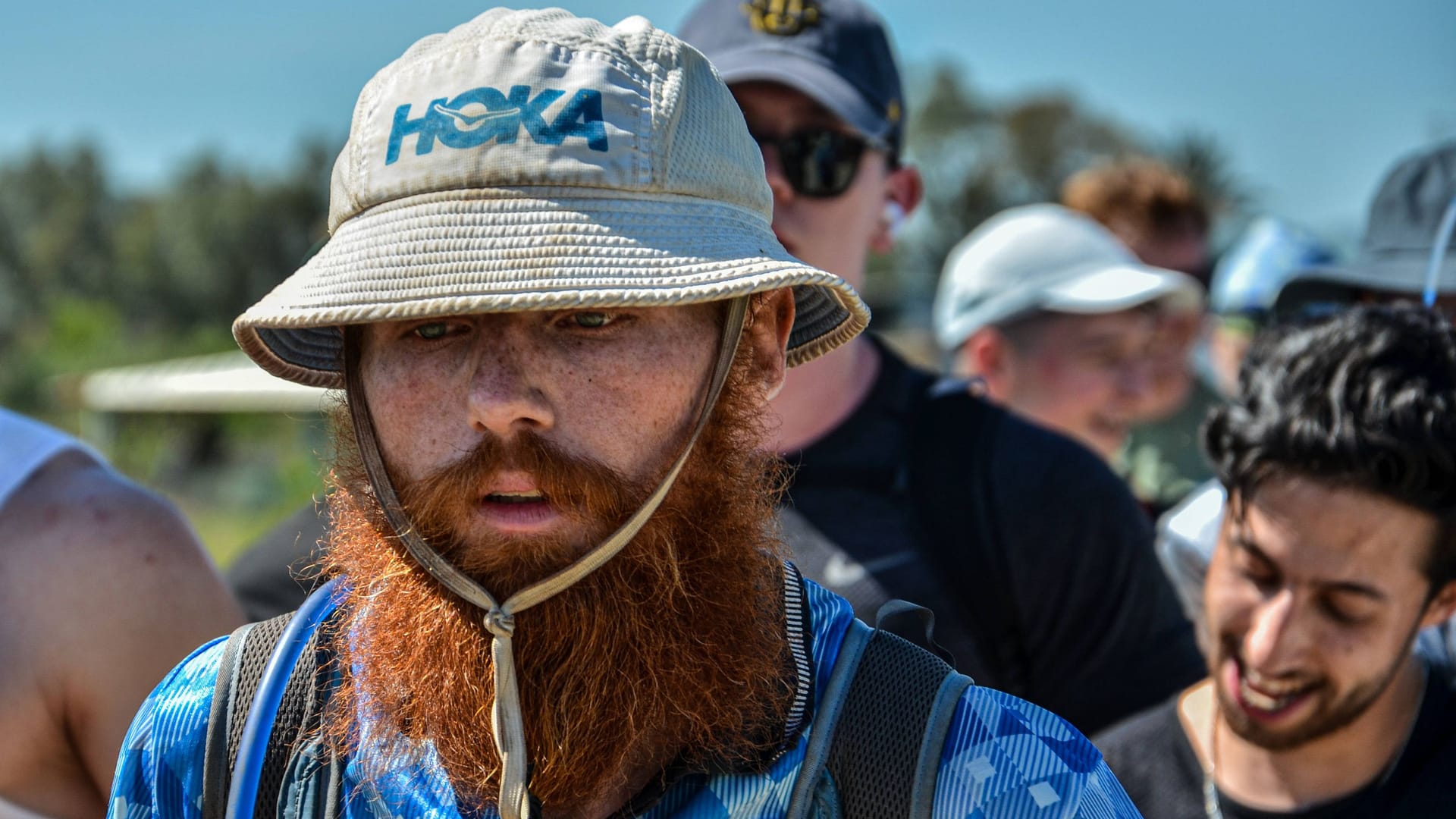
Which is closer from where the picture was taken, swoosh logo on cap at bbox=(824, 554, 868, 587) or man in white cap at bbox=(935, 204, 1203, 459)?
swoosh logo on cap at bbox=(824, 554, 868, 587)

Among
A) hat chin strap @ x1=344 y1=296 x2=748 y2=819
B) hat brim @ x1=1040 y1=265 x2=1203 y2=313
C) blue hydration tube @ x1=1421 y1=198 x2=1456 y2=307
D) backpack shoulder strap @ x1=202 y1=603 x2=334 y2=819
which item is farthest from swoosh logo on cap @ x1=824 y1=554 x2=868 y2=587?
hat brim @ x1=1040 y1=265 x2=1203 y2=313

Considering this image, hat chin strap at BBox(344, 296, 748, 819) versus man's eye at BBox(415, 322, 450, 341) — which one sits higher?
man's eye at BBox(415, 322, 450, 341)

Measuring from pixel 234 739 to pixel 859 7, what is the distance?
2.25m

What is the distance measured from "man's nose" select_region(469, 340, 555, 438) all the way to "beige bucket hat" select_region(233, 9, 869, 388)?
0.36ft

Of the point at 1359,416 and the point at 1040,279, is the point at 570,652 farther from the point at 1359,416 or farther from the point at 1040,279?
the point at 1040,279

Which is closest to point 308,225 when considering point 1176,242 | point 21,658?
point 1176,242

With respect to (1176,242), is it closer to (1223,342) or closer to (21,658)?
(1223,342)

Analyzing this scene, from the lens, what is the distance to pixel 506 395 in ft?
5.07

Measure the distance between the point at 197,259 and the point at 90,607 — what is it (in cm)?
4059

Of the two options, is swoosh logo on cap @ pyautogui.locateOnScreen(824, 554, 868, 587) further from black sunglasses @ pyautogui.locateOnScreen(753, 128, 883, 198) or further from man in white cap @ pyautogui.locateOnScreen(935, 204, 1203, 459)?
man in white cap @ pyautogui.locateOnScreen(935, 204, 1203, 459)

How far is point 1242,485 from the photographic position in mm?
2539

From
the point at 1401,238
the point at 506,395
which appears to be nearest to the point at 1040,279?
the point at 1401,238

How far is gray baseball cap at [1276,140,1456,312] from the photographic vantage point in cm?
346

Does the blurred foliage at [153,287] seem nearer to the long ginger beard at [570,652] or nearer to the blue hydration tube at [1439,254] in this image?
the blue hydration tube at [1439,254]
